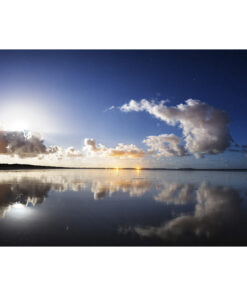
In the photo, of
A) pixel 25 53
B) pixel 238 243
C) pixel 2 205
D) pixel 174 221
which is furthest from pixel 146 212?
pixel 25 53

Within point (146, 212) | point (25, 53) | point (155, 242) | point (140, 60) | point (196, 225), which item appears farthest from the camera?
point (140, 60)

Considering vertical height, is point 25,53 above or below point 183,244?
above

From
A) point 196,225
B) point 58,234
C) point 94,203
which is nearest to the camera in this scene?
point 58,234

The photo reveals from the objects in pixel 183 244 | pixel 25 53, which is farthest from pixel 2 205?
pixel 25 53

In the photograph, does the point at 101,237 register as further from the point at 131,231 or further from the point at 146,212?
the point at 146,212

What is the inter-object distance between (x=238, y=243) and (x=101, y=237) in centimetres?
383

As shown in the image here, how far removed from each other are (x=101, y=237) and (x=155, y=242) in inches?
59.0

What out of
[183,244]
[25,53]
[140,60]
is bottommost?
[183,244]

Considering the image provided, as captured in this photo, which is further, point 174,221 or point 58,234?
point 174,221

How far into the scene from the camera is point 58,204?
8812 mm

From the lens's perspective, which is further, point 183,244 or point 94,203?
point 94,203

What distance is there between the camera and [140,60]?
16.5m

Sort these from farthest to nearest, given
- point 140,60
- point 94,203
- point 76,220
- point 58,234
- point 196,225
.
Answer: point 140,60, point 94,203, point 76,220, point 196,225, point 58,234

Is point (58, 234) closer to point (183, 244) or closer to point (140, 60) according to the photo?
point (183, 244)
